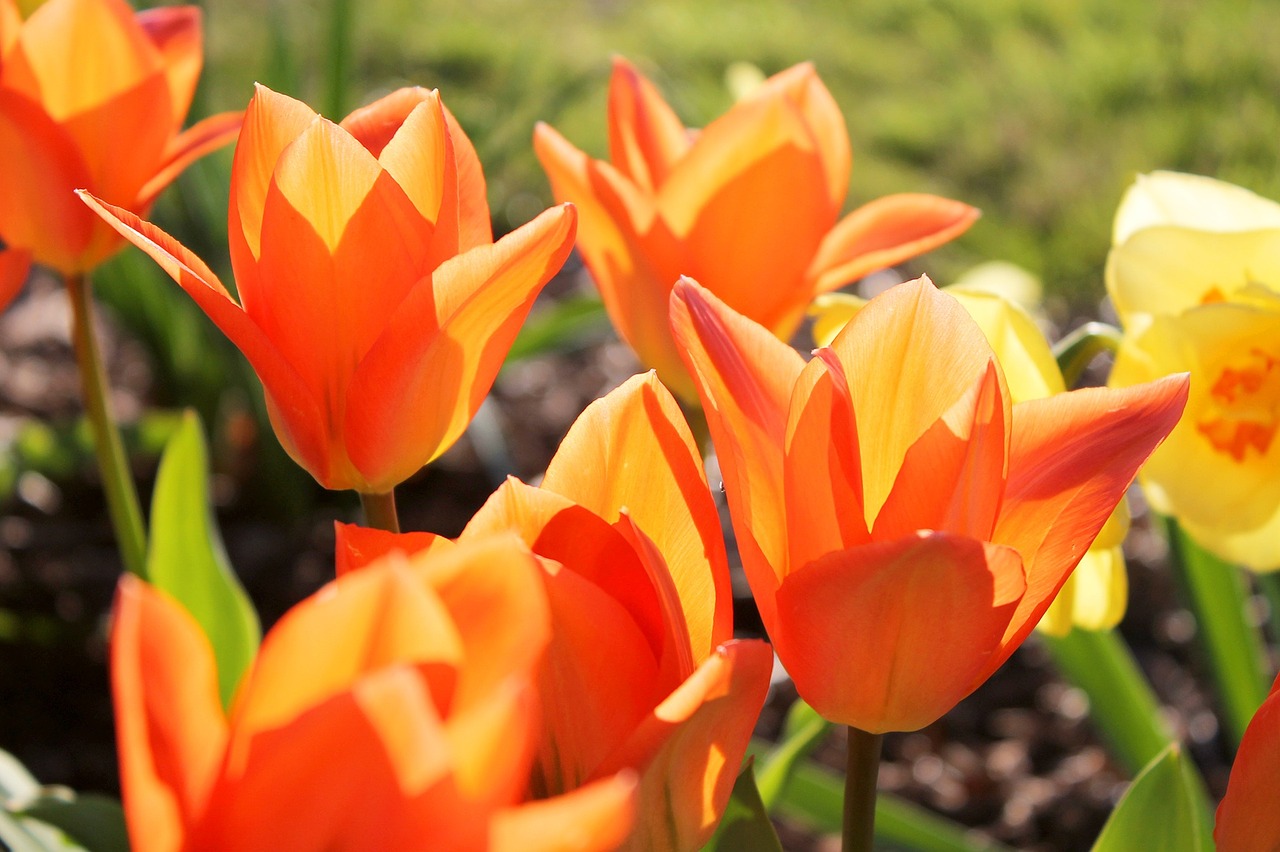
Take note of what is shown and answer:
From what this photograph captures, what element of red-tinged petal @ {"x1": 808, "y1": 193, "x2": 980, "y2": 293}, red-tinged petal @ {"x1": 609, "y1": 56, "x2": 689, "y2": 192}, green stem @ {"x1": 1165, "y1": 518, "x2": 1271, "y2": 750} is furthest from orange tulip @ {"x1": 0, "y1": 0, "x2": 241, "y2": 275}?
green stem @ {"x1": 1165, "y1": 518, "x2": 1271, "y2": 750}

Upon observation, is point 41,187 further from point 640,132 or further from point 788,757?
point 788,757

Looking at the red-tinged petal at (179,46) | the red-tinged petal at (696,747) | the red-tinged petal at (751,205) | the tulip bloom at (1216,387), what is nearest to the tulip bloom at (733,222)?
the red-tinged petal at (751,205)

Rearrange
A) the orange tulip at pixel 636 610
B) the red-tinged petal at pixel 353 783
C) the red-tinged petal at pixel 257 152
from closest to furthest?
the red-tinged petal at pixel 353 783 < the orange tulip at pixel 636 610 < the red-tinged petal at pixel 257 152

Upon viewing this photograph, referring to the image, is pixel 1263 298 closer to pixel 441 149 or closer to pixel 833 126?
pixel 833 126

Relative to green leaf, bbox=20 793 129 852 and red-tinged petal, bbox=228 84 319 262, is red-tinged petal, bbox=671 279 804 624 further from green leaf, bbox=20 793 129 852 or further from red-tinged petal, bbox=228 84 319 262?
green leaf, bbox=20 793 129 852

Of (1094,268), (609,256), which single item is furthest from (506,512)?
(1094,268)

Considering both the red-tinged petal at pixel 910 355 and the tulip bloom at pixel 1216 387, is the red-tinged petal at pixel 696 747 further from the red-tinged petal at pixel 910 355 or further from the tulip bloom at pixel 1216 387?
the tulip bloom at pixel 1216 387

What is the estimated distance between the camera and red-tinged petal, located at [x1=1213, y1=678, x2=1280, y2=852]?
1.35 feet

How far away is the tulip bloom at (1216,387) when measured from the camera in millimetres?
601

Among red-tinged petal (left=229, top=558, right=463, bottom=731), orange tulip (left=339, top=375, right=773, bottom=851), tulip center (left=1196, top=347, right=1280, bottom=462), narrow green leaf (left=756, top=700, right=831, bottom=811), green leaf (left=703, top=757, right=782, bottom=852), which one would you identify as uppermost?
red-tinged petal (left=229, top=558, right=463, bottom=731)

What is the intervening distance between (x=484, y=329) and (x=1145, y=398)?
0.76 ft

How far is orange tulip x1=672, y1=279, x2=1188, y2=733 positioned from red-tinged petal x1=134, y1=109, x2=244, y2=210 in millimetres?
380

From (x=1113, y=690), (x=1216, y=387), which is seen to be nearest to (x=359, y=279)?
(x=1216, y=387)

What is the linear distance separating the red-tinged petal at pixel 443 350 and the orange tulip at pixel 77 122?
0.84 ft
